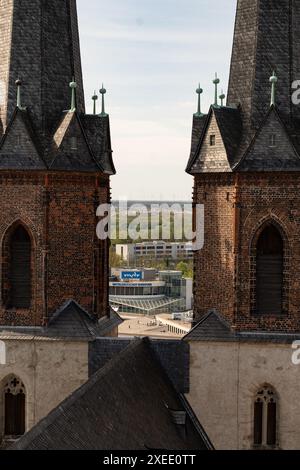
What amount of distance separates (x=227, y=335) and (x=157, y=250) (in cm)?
15558

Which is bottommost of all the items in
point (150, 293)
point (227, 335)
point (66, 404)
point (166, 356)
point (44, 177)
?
point (150, 293)

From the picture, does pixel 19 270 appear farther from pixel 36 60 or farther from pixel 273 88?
pixel 273 88

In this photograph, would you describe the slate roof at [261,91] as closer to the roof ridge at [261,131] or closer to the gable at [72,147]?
the roof ridge at [261,131]

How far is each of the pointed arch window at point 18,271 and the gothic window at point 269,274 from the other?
6636mm

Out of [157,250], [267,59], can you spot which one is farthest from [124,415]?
[157,250]

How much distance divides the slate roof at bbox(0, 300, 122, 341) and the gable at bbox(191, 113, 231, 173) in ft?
17.4

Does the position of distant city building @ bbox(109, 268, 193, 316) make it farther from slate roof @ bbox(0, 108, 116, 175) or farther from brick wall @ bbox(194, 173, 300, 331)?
brick wall @ bbox(194, 173, 300, 331)

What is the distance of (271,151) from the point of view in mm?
22141

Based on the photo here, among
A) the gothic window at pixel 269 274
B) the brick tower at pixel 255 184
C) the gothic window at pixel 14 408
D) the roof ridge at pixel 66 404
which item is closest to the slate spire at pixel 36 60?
the brick tower at pixel 255 184

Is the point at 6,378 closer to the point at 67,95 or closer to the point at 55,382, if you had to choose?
the point at 55,382

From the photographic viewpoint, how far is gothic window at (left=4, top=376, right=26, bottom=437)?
22547mm

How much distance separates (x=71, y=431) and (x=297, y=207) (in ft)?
31.8

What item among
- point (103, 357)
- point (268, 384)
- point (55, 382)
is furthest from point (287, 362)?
point (55, 382)
